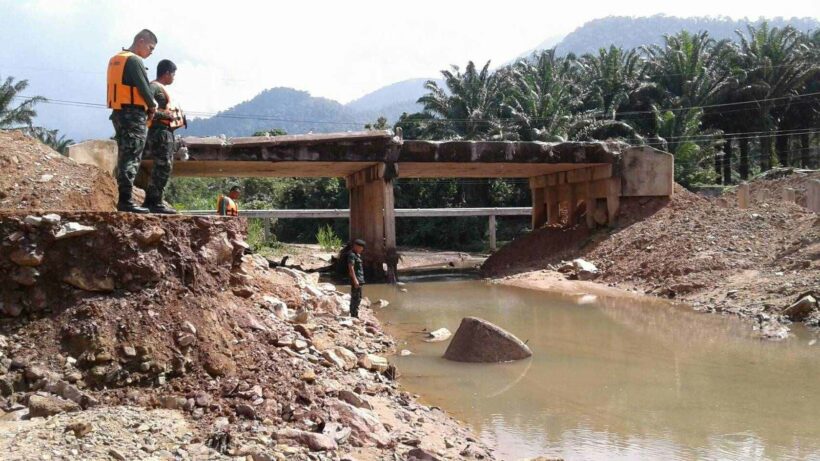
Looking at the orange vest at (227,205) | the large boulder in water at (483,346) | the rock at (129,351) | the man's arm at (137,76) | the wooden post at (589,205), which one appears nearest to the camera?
the rock at (129,351)

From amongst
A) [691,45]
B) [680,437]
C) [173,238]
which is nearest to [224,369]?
[173,238]

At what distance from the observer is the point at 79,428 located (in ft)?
14.9

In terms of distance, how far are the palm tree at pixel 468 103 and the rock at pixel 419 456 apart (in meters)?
30.7

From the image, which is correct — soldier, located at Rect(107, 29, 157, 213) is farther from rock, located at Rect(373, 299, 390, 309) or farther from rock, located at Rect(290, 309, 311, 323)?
rock, located at Rect(373, 299, 390, 309)

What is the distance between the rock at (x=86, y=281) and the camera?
5523mm

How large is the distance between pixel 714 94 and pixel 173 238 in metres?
39.6

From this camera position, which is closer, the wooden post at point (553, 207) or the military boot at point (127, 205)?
the military boot at point (127, 205)

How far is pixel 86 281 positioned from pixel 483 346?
5.46 meters

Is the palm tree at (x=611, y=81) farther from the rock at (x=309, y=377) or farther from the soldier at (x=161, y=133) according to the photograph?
the rock at (x=309, y=377)

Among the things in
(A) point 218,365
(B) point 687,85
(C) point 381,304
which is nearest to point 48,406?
(A) point 218,365

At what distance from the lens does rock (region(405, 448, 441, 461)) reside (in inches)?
206

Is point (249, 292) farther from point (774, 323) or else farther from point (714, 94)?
point (714, 94)

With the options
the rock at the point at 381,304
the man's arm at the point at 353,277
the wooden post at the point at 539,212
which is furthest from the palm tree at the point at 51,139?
the man's arm at the point at 353,277

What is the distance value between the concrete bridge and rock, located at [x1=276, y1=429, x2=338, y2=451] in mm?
13834
